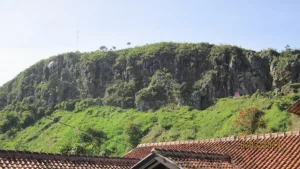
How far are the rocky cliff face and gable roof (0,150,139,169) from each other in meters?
53.0

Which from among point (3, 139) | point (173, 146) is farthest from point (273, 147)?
point (3, 139)

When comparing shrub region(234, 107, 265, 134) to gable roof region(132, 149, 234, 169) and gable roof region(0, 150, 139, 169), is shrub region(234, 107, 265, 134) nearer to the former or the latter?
gable roof region(0, 150, 139, 169)

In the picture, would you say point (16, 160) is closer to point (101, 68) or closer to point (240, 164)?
point (240, 164)

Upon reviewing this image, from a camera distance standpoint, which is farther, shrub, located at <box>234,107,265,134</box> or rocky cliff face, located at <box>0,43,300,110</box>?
rocky cliff face, located at <box>0,43,300,110</box>

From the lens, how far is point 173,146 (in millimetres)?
16047

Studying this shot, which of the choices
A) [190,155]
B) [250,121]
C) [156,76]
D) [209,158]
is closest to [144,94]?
[156,76]

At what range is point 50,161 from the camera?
12.1m

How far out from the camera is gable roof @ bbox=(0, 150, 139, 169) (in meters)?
11.5

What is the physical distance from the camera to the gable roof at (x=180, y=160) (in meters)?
9.32

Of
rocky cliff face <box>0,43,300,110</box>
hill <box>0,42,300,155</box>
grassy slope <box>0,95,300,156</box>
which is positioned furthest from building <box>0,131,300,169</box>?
rocky cliff face <box>0,43,300,110</box>

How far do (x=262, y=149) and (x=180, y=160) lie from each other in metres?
3.78

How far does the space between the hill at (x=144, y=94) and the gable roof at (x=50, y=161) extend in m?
30.7

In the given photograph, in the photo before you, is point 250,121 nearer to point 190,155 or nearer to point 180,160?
point 190,155

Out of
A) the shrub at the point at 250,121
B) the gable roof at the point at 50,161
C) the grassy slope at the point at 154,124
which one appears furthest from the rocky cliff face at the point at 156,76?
the gable roof at the point at 50,161
